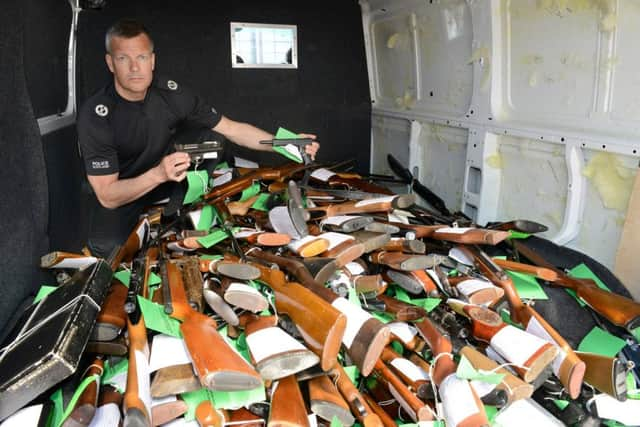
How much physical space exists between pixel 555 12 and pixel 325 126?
203cm

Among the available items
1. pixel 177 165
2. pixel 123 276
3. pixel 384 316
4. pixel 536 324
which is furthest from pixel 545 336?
pixel 177 165

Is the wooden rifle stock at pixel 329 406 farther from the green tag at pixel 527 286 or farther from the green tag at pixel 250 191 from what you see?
the green tag at pixel 250 191

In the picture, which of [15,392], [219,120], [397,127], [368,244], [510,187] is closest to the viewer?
[15,392]

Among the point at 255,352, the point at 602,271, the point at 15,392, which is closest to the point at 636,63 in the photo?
the point at 602,271

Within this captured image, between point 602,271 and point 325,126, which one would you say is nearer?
point 602,271

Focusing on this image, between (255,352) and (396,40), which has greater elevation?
(396,40)

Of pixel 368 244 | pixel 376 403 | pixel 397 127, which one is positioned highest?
pixel 397 127

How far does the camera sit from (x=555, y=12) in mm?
1940

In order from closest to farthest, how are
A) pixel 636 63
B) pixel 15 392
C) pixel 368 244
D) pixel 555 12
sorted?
pixel 15 392 < pixel 368 244 < pixel 636 63 < pixel 555 12

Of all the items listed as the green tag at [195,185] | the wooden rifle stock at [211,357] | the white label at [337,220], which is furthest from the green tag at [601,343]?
the green tag at [195,185]

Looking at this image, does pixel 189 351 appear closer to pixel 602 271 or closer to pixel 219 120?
pixel 602 271

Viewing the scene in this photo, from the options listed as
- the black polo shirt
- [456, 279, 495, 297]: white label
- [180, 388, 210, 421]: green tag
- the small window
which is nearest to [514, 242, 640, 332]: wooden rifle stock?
[456, 279, 495, 297]: white label

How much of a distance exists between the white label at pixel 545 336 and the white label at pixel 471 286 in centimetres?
16

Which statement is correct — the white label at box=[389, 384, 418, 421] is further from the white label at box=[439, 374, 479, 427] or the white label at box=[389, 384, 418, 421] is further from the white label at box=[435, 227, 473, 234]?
the white label at box=[435, 227, 473, 234]
